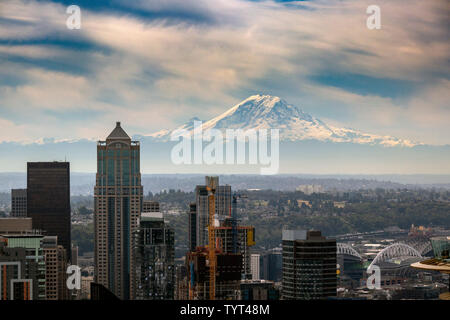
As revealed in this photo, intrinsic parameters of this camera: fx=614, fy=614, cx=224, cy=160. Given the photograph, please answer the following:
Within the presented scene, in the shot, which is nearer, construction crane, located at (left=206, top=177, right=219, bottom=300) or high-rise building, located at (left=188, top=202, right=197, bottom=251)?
construction crane, located at (left=206, top=177, right=219, bottom=300)

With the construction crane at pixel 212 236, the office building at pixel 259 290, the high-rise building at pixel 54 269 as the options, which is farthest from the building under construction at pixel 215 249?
the high-rise building at pixel 54 269

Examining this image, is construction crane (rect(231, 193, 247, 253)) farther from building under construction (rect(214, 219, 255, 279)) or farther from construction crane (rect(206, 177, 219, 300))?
construction crane (rect(206, 177, 219, 300))

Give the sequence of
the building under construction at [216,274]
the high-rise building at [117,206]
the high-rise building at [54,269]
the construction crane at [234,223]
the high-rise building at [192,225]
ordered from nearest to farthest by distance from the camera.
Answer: the high-rise building at [54,269]
the building under construction at [216,274]
the construction crane at [234,223]
the high-rise building at [192,225]
the high-rise building at [117,206]

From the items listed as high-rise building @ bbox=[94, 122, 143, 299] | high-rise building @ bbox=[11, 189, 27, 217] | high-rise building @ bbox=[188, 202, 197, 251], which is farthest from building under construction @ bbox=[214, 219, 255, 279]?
high-rise building @ bbox=[11, 189, 27, 217]

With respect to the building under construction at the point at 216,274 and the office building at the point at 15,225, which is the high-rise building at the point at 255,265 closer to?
the building under construction at the point at 216,274

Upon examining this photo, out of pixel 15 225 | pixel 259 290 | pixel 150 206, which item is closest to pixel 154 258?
pixel 150 206
